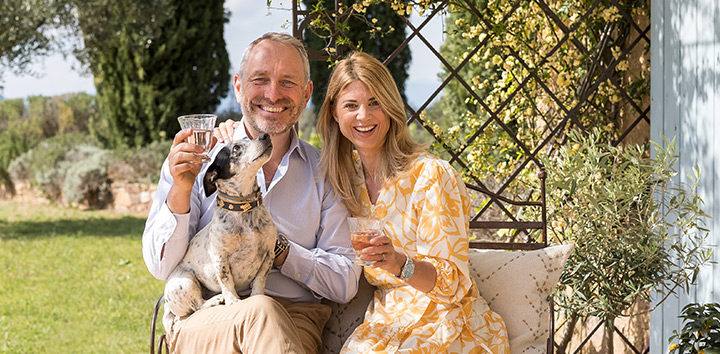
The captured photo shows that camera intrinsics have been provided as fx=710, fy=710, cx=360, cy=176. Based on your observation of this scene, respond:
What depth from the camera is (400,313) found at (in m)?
2.76

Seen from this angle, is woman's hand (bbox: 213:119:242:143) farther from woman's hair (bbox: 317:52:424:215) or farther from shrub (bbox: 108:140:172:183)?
shrub (bbox: 108:140:172:183)

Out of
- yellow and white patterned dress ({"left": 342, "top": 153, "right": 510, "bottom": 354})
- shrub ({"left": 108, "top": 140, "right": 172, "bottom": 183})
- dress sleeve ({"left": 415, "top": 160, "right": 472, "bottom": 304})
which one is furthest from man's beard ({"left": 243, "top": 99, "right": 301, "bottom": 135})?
shrub ({"left": 108, "top": 140, "right": 172, "bottom": 183})

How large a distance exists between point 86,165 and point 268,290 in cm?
1077

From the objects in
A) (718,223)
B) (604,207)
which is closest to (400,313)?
(604,207)

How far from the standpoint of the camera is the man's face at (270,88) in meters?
2.82

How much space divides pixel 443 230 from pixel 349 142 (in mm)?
630

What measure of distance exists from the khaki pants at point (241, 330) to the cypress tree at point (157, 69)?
10.7 metres

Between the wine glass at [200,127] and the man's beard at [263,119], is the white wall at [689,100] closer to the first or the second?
the man's beard at [263,119]

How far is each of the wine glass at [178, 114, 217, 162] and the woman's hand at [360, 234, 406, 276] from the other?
61cm

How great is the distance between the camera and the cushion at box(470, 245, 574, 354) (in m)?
2.95

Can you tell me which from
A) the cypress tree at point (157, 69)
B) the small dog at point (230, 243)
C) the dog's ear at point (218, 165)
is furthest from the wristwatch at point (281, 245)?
the cypress tree at point (157, 69)

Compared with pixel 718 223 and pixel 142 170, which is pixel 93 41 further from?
pixel 718 223

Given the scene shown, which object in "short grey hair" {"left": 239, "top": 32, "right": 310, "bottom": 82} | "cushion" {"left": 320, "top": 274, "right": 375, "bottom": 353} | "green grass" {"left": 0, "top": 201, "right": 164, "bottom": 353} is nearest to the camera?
"short grey hair" {"left": 239, "top": 32, "right": 310, "bottom": 82}

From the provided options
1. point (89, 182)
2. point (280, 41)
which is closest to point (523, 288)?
point (280, 41)
